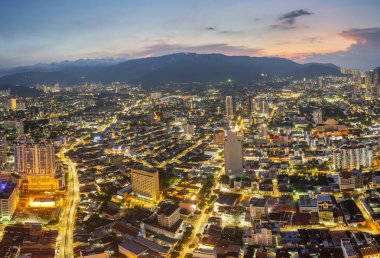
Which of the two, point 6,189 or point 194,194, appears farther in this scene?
point 194,194

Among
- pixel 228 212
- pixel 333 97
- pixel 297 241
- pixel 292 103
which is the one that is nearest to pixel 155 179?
pixel 228 212

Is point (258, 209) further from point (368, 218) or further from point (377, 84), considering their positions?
point (377, 84)

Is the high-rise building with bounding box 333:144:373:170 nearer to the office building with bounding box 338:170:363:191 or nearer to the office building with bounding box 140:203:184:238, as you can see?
the office building with bounding box 338:170:363:191

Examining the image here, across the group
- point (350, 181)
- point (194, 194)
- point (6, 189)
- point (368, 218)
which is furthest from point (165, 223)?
point (350, 181)

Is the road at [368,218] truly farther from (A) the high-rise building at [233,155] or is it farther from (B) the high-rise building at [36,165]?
(B) the high-rise building at [36,165]

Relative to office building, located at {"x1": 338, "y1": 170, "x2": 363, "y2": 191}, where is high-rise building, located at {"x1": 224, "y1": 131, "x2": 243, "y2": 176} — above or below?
above

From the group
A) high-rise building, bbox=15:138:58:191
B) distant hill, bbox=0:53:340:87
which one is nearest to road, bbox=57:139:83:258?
high-rise building, bbox=15:138:58:191

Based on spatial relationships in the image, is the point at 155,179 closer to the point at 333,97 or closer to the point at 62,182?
the point at 62,182

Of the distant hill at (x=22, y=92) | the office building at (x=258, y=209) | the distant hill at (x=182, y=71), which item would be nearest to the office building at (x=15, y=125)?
the office building at (x=258, y=209)
